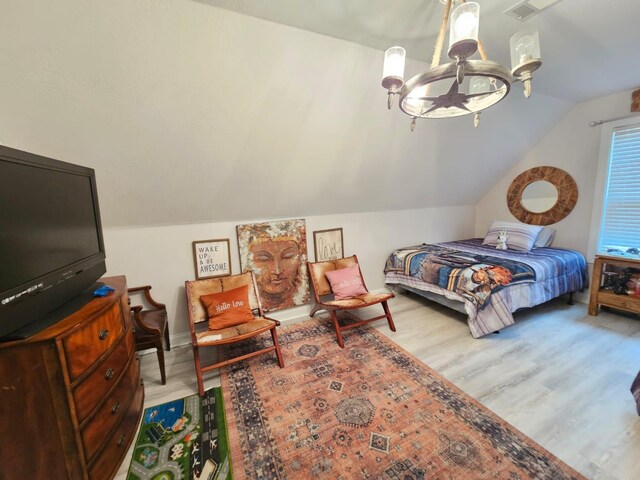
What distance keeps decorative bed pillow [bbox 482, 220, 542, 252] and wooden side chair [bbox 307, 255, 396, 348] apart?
1.98 m

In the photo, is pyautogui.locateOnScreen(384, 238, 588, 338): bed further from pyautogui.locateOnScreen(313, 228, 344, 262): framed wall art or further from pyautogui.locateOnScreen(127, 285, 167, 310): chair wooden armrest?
pyautogui.locateOnScreen(127, 285, 167, 310): chair wooden armrest

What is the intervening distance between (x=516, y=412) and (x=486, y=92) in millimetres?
1922

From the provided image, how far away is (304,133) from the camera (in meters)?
2.29

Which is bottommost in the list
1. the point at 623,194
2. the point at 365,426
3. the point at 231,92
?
the point at 365,426

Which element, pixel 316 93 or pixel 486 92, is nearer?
pixel 486 92

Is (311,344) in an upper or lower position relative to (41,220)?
lower

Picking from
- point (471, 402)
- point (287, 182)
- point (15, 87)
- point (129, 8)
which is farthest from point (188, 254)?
point (471, 402)

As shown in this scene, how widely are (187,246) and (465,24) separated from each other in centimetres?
259

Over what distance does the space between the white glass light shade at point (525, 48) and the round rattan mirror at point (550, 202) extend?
3.17m

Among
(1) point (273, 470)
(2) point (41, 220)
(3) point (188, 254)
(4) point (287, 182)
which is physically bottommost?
(1) point (273, 470)

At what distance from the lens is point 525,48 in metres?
1.18

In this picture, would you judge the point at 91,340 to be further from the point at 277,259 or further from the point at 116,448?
the point at 277,259

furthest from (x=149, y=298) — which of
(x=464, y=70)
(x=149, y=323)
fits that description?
(x=464, y=70)

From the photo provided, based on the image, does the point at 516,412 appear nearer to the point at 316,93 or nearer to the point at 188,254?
the point at 316,93
